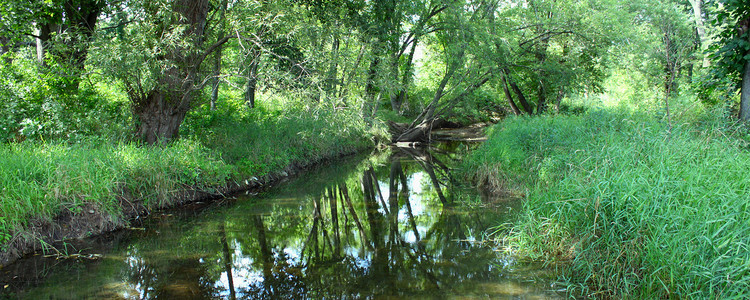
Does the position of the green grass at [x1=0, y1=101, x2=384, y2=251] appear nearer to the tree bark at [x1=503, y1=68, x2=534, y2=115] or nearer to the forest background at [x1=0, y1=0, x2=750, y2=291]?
the forest background at [x1=0, y1=0, x2=750, y2=291]

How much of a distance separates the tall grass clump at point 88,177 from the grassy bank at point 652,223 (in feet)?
18.0

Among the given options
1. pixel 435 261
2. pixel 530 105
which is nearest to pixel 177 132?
pixel 435 261

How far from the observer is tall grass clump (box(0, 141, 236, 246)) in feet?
16.7

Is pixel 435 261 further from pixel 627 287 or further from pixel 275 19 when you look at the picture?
pixel 275 19

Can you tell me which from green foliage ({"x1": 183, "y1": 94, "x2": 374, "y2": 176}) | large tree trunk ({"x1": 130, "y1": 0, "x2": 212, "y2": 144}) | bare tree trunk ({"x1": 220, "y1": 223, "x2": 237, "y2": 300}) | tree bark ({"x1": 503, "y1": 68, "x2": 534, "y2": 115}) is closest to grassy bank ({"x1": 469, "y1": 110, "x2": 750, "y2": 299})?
bare tree trunk ({"x1": 220, "y1": 223, "x2": 237, "y2": 300})

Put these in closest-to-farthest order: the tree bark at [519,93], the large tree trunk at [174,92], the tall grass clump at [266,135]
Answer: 1. the large tree trunk at [174,92]
2. the tall grass clump at [266,135]
3. the tree bark at [519,93]

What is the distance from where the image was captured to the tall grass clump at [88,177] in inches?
201

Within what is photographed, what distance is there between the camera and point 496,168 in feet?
28.1

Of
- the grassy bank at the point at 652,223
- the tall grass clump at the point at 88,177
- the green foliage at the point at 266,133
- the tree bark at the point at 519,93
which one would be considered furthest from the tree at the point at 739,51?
the tree bark at the point at 519,93

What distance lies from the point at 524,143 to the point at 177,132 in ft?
25.4

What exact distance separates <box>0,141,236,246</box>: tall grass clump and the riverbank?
11mm

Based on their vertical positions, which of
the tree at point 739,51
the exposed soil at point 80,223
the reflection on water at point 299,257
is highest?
the tree at point 739,51

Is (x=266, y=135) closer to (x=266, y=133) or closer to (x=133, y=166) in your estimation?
(x=266, y=133)

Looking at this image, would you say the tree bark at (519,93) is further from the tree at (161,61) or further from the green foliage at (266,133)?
the tree at (161,61)
